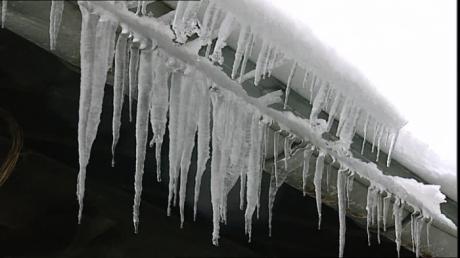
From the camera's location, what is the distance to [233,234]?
2.86m

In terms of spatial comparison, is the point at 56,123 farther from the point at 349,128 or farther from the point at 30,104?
the point at 349,128

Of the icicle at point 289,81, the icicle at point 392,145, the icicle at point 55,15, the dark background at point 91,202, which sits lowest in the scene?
A: the dark background at point 91,202

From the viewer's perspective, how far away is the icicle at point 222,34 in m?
1.50

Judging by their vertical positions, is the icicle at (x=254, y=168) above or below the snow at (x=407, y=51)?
below

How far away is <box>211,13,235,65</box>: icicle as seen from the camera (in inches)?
59.2

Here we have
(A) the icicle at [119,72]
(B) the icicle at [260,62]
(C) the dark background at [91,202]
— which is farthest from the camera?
(C) the dark background at [91,202]

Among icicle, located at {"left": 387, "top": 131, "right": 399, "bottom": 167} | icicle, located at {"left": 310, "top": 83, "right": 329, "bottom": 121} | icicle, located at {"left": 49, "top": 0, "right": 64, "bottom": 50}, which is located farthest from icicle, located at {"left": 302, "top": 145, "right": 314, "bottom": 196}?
icicle, located at {"left": 49, "top": 0, "right": 64, "bottom": 50}

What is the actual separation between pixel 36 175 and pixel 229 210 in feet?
2.69

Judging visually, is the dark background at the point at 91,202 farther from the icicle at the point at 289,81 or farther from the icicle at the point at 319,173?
the icicle at the point at 289,81

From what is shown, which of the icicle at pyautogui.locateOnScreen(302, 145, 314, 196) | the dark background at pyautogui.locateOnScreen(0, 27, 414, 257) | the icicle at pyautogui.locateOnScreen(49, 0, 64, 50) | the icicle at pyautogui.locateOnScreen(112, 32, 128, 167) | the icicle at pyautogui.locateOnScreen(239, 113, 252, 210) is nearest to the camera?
the icicle at pyautogui.locateOnScreen(49, 0, 64, 50)

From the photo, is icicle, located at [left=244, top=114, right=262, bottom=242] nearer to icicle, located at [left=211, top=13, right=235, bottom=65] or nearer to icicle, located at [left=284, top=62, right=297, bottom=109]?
icicle, located at [left=284, top=62, right=297, bottom=109]

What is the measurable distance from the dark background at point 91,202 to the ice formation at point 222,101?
24.7 inches

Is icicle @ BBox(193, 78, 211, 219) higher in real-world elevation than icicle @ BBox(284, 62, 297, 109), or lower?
lower

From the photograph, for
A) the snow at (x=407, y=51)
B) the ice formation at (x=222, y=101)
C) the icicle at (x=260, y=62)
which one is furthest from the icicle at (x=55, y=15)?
the snow at (x=407, y=51)
